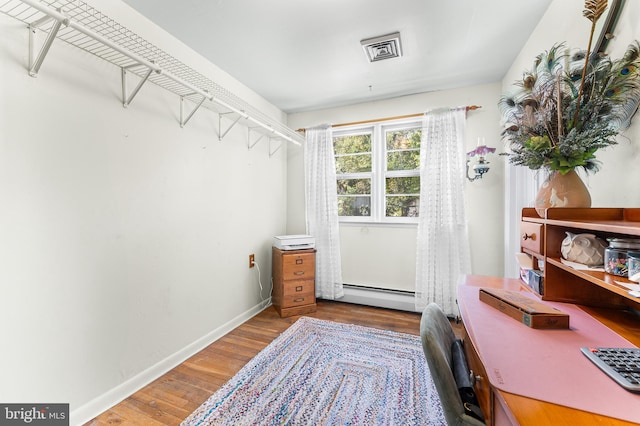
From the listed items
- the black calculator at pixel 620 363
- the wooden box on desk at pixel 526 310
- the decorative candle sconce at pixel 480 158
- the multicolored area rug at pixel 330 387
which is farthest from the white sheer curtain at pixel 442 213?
the black calculator at pixel 620 363

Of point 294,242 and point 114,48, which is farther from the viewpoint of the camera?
point 294,242

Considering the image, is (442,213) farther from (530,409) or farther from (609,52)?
(530,409)

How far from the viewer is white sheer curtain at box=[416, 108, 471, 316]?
2611 mm

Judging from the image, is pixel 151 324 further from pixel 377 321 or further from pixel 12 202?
pixel 377 321

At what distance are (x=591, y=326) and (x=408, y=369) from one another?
1.23 metres

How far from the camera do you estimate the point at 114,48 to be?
1.18 metres

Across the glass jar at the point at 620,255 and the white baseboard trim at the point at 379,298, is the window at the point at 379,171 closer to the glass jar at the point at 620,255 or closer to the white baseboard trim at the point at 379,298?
the white baseboard trim at the point at 379,298

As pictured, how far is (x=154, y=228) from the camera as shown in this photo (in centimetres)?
179

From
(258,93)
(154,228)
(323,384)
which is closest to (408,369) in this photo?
(323,384)

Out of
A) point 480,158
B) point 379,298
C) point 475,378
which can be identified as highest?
point 480,158

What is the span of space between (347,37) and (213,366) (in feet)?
8.54

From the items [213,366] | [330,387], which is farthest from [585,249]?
[213,366]

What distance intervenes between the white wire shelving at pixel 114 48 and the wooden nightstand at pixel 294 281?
1382 mm

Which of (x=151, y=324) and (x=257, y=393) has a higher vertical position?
(x=151, y=324)
